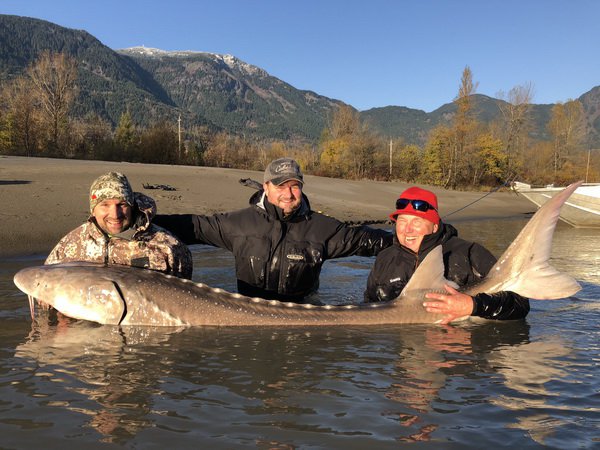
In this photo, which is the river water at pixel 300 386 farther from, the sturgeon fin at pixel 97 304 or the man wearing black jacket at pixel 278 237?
the man wearing black jacket at pixel 278 237

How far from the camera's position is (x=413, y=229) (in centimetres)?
480

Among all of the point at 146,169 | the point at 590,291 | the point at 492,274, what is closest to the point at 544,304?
the point at 590,291

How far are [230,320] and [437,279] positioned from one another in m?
1.76

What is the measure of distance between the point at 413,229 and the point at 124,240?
2.59 metres

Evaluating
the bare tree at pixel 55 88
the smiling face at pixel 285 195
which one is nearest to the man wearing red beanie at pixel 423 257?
the smiling face at pixel 285 195

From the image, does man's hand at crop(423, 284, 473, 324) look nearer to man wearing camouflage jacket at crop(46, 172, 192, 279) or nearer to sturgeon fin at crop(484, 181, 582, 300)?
sturgeon fin at crop(484, 181, 582, 300)

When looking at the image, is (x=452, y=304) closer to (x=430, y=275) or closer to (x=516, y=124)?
(x=430, y=275)

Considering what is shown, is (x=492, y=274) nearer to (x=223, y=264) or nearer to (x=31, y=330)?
(x=31, y=330)

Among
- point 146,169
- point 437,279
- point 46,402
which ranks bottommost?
point 46,402

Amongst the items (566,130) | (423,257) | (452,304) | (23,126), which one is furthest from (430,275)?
(566,130)

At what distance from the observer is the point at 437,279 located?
4422 millimetres

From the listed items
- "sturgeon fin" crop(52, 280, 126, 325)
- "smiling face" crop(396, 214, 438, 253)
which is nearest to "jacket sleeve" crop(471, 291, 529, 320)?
"smiling face" crop(396, 214, 438, 253)

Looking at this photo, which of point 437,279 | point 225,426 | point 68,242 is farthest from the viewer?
point 68,242

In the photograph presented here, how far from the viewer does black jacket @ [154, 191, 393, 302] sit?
5223 millimetres
